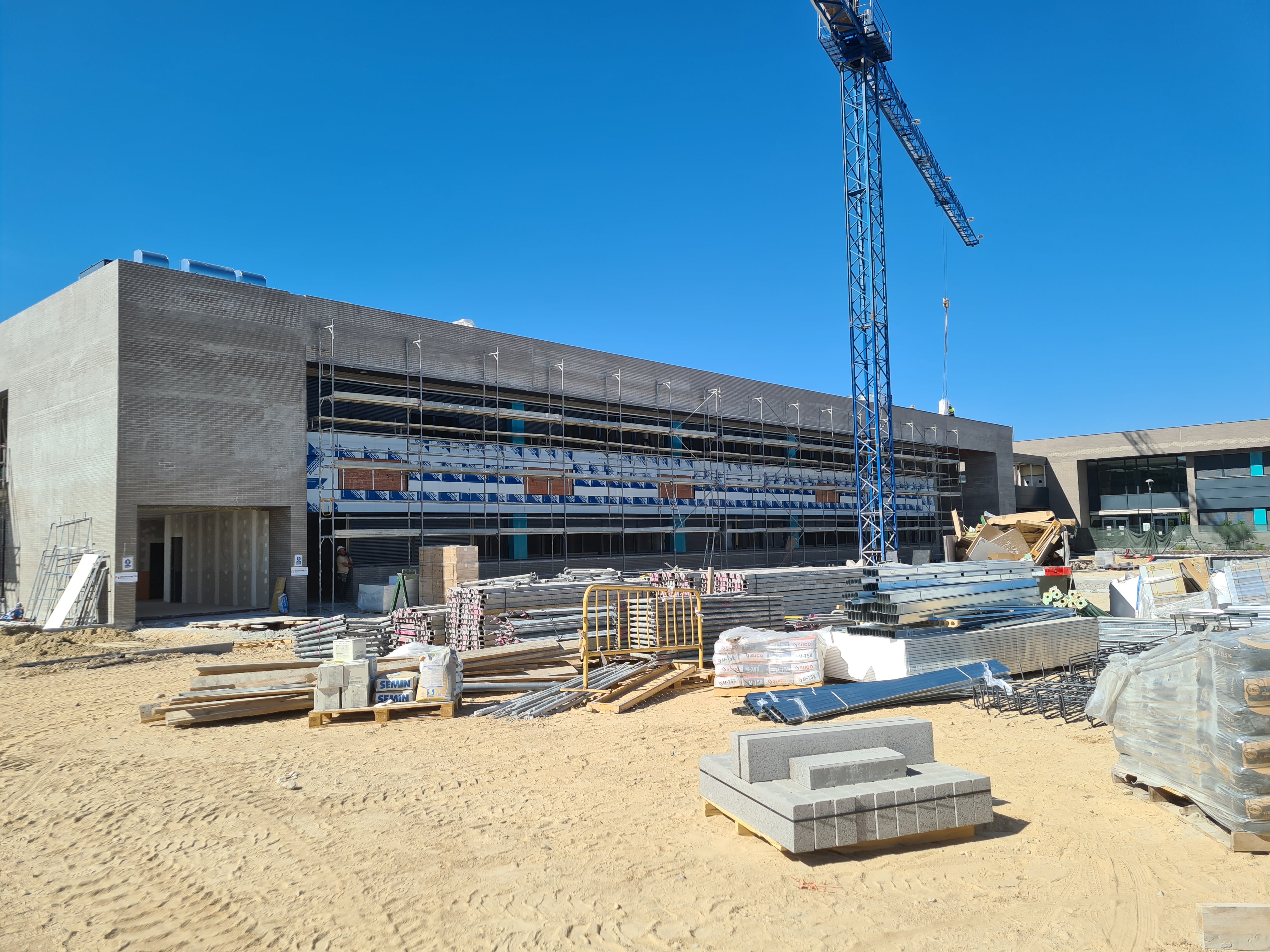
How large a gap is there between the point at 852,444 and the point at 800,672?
30.2m

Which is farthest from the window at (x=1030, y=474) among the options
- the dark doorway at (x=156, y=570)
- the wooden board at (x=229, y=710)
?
the wooden board at (x=229, y=710)

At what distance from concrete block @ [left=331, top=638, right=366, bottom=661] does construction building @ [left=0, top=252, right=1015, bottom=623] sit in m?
10.6

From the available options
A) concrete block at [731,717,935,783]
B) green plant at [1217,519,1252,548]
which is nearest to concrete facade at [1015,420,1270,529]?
green plant at [1217,519,1252,548]

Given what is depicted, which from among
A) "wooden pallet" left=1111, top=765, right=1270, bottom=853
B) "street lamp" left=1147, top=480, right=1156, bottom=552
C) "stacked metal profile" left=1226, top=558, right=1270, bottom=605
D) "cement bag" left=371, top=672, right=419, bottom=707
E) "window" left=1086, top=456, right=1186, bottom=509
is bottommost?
"wooden pallet" left=1111, top=765, right=1270, bottom=853

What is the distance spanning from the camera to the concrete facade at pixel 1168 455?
4722 centimetres

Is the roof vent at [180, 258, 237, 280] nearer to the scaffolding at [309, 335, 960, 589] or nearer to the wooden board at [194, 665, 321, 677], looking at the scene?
the scaffolding at [309, 335, 960, 589]

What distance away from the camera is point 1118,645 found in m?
11.7

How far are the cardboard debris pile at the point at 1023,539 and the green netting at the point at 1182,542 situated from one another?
2446 centimetres

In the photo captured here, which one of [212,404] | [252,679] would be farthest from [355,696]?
[212,404]

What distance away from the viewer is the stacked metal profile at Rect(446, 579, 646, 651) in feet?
48.6

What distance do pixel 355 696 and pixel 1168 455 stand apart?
54764mm

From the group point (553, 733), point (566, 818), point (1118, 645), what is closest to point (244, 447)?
point (553, 733)

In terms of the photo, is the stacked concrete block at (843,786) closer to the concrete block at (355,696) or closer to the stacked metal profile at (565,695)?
the stacked metal profile at (565,695)

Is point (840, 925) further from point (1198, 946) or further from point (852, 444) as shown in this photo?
point (852, 444)
